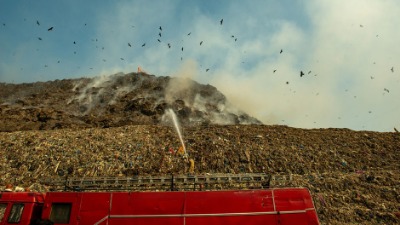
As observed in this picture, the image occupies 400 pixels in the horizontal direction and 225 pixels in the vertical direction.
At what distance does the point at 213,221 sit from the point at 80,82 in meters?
44.1

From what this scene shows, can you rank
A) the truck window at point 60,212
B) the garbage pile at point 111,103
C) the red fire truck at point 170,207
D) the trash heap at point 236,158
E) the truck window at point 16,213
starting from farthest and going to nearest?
1. the garbage pile at point 111,103
2. the trash heap at point 236,158
3. the truck window at point 60,212
4. the red fire truck at point 170,207
5. the truck window at point 16,213

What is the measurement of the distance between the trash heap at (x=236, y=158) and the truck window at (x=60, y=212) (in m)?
6.53

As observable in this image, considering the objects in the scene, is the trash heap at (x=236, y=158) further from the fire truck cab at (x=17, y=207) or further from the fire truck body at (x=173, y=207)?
the fire truck cab at (x=17, y=207)

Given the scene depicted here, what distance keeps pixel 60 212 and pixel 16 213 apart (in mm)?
1247

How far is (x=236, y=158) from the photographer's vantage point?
20328mm

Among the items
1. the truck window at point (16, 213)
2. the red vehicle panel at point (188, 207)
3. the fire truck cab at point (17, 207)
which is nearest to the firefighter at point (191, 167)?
the red vehicle panel at point (188, 207)

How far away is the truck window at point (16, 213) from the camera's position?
10109 mm

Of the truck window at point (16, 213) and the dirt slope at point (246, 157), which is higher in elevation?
the dirt slope at point (246, 157)

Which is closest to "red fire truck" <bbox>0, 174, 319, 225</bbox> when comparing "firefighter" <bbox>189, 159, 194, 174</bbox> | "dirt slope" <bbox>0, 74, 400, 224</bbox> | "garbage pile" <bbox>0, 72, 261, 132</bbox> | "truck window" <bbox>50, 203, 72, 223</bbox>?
"truck window" <bbox>50, 203, 72, 223</bbox>

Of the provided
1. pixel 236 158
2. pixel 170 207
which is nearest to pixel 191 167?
pixel 236 158

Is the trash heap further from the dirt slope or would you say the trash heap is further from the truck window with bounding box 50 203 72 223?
the truck window with bounding box 50 203 72 223

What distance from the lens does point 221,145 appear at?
21656 millimetres

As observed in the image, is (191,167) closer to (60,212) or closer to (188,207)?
(188,207)

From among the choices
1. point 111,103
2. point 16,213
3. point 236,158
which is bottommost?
point 16,213
